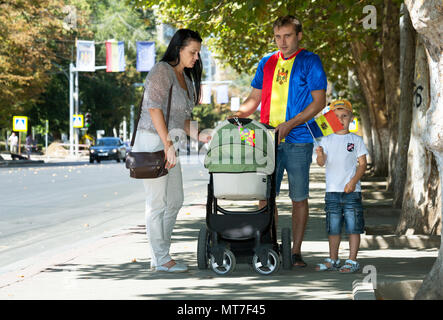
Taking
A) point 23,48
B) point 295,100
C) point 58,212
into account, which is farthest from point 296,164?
point 23,48

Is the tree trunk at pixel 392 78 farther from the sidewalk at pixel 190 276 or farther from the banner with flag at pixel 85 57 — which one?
the banner with flag at pixel 85 57

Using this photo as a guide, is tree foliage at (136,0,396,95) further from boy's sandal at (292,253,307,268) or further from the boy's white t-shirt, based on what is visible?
boy's sandal at (292,253,307,268)

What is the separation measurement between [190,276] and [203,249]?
33cm

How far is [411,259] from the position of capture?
909 centimetres

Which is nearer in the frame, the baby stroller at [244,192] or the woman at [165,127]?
the baby stroller at [244,192]

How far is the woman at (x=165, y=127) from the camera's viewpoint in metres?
7.86

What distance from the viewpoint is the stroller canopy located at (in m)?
7.69

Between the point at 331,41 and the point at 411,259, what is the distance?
641 inches

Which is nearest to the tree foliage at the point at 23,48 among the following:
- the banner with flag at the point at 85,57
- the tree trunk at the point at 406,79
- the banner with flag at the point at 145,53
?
the banner with flag at the point at 85,57

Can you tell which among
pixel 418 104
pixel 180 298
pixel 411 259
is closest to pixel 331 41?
pixel 418 104

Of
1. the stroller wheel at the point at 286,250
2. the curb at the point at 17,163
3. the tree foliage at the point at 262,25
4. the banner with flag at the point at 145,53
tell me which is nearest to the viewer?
the stroller wheel at the point at 286,250

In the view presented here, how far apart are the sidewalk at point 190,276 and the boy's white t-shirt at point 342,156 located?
83 centimetres

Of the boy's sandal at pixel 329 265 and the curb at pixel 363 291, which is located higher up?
the curb at pixel 363 291

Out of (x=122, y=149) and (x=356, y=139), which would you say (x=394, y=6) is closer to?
(x=356, y=139)
